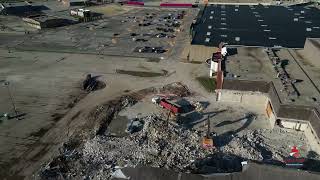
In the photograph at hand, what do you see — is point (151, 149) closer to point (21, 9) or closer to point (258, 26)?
point (258, 26)

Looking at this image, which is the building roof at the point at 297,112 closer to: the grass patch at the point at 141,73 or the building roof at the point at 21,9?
the grass patch at the point at 141,73

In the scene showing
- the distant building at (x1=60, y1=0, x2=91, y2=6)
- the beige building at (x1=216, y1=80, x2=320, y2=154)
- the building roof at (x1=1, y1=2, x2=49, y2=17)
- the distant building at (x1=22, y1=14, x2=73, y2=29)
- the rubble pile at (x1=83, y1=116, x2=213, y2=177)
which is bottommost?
the rubble pile at (x1=83, y1=116, x2=213, y2=177)

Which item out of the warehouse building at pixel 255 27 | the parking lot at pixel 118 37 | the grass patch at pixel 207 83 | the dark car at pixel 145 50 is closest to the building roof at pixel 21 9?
the parking lot at pixel 118 37

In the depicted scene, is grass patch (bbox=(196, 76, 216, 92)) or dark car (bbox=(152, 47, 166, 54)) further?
dark car (bbox=(152, 47, 166, 54))

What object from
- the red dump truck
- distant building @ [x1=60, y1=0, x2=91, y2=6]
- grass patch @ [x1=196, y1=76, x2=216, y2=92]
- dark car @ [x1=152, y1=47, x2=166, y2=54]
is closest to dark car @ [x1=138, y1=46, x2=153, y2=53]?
dark car @ [x1=152, y1=47, x2=166, y2=54]

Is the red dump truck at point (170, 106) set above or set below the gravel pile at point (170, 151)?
above

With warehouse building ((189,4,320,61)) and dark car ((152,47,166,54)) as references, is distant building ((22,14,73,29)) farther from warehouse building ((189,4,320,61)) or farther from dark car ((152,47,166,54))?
warehouse building ((189,4,320,61))

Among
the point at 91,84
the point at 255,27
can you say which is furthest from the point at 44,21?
the point at 255,27
